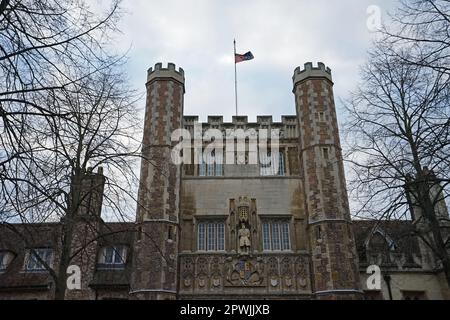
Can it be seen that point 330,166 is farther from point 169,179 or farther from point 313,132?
point 169,179

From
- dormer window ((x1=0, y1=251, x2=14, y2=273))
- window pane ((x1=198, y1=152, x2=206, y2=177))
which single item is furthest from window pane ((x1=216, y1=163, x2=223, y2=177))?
dormer window ((x1=0, y1=251, x2=14, y2=273))

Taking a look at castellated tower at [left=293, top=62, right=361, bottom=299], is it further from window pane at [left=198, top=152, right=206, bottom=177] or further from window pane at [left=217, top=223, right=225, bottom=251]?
window pane at [left=198, top=152, right=206, bottom=177]

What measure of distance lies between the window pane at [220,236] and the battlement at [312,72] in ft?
28.8

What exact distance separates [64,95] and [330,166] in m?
14.9

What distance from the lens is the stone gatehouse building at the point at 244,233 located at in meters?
18.0

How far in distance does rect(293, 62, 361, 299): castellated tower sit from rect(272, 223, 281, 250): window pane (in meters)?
1.48

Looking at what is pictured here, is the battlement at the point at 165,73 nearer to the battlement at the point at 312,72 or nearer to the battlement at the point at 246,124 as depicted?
the battlement at the point at 246,124

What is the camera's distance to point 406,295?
19.6 m

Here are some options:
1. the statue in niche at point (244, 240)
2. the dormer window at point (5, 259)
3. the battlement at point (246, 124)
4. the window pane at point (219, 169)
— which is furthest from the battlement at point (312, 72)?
the dormer window at point (5, 259)

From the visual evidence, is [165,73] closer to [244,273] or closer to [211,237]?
[211,237]

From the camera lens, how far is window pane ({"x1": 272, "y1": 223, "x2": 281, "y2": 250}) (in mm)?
19328

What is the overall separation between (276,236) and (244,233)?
63.4 inches

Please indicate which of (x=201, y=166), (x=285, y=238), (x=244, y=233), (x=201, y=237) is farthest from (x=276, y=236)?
(x=201, y=166)

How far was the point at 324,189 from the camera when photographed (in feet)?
63.8
